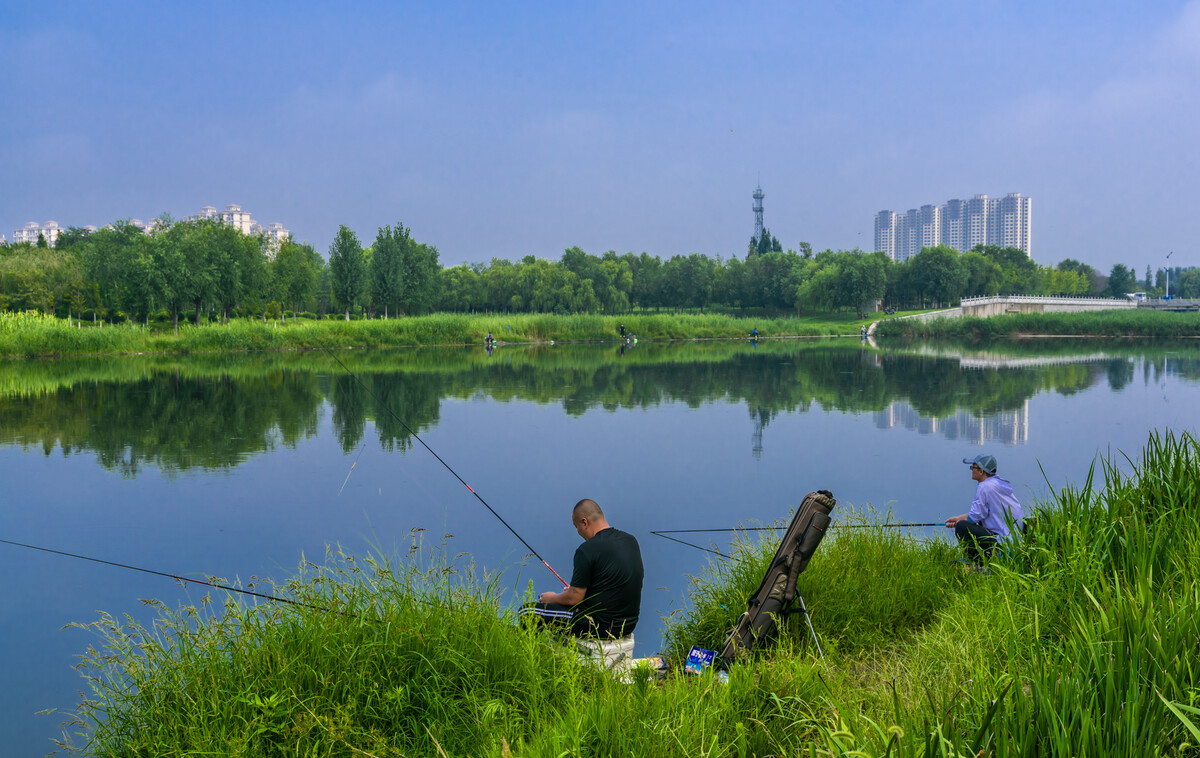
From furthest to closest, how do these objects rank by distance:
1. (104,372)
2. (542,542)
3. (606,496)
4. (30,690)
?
(104,372) → (606,496) → (542,542) → (30,690)

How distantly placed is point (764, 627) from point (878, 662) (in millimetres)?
769

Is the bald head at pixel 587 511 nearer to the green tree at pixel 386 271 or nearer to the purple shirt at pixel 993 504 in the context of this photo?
the purple shirt at pixel 993 504

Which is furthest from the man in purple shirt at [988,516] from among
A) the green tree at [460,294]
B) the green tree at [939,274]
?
the green tree at [460,294]

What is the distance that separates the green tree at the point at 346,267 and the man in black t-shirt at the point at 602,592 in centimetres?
5335

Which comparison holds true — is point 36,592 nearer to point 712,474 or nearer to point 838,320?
point 712,474

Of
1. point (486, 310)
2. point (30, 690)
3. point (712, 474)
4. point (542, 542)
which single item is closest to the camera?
point (30, 690)

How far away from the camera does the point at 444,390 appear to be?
25.0 meters

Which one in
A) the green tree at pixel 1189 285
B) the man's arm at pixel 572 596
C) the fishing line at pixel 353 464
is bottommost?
the fishing line at pixel 353 464

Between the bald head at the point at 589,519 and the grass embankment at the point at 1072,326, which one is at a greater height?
the grass embankment at the point at 1072,326

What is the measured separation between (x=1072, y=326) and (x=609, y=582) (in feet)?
220

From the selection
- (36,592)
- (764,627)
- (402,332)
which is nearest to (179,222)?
(402,332)

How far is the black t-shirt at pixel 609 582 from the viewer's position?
15.7 ft

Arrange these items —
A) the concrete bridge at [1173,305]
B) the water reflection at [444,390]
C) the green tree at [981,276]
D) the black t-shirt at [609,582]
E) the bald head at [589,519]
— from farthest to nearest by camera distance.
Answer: the green tree at [981,276]
the concrete bridge at [1173,305]
the water reflection at [444,390]
the bald head at [589,519]
the black t-shirt at [609,582]

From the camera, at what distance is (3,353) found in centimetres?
3762
